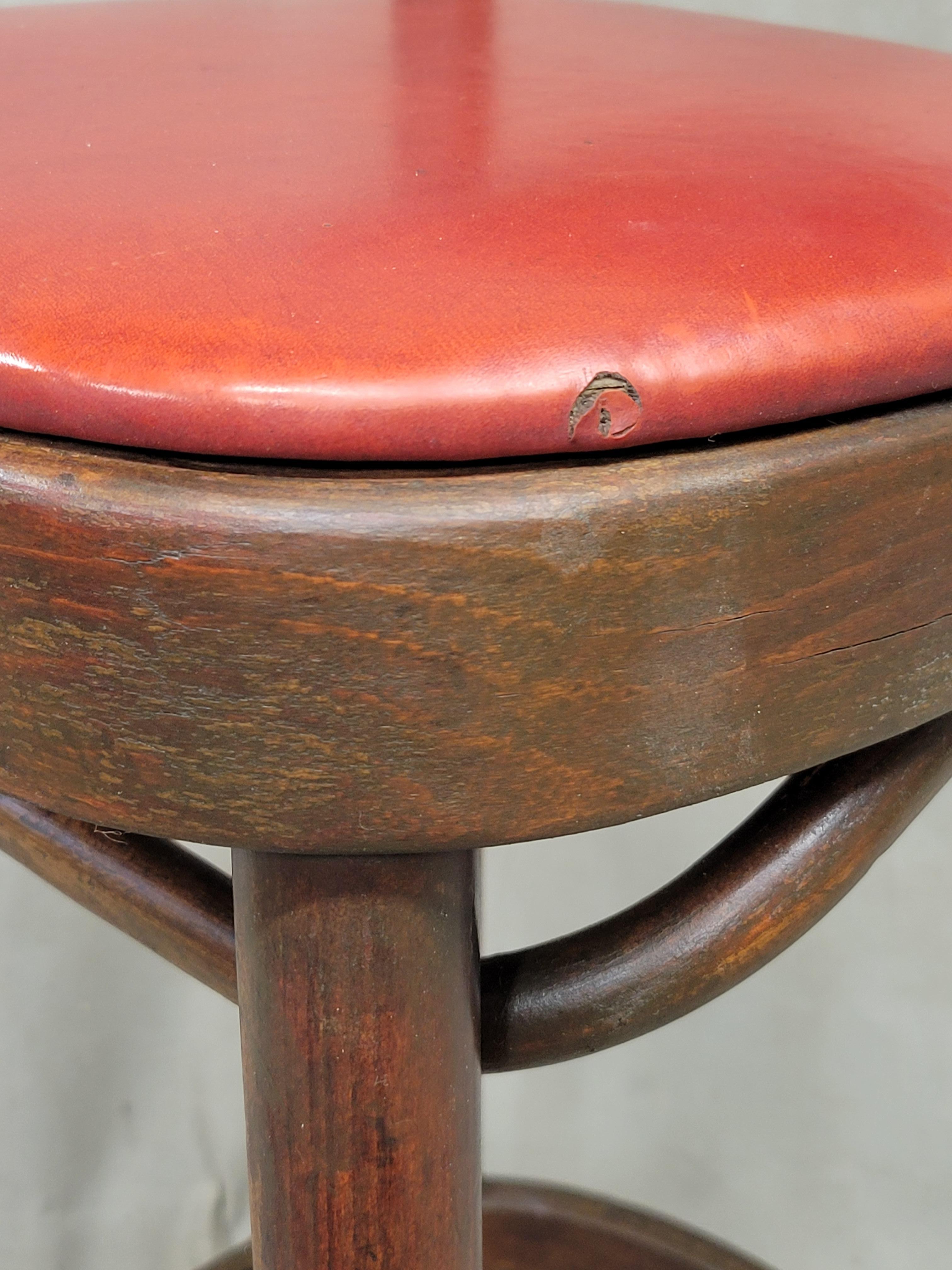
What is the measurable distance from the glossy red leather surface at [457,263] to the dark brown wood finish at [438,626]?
0.04ft

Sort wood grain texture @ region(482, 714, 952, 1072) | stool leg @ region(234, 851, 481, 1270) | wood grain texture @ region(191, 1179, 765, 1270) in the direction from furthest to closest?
wood grain texture @ region(191, 1179, 765, 1270), wood grain texture @ region(482, 714, 952, 1072), stool leg @ region(234, 851, 481, 1270)

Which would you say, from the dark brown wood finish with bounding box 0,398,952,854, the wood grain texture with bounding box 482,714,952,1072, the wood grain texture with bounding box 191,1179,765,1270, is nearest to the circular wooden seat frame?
the dark brown wood finish with bounding box 0,398,952,854

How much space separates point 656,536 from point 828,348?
64mm

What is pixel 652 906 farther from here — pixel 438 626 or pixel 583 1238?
pixel 583 1238

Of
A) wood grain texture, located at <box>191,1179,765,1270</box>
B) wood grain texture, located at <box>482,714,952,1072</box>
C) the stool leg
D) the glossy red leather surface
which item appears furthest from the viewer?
wood grain texture, located at <box>191,1179,765,1270</box>

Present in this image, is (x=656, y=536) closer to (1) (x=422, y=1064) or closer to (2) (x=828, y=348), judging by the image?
(2) (x=828, y=348)

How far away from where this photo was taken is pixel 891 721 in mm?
465

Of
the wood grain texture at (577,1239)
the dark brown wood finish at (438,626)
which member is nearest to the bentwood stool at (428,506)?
the dark brown wood finish at (438,626)

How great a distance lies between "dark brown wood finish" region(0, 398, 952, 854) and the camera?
1.26 feet

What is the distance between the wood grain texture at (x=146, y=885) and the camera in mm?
679

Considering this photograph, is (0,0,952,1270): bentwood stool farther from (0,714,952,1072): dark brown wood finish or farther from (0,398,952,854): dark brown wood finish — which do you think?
(0,714,952,1072): dark brown wood finish

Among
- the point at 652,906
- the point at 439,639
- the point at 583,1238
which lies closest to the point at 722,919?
the point at 652,906

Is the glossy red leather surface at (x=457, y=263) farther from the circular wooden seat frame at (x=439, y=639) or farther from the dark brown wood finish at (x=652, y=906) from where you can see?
the dark brown wood finish at (x=652, y=906)

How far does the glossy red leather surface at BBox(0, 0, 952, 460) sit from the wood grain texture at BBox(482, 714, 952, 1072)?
0.72ft
